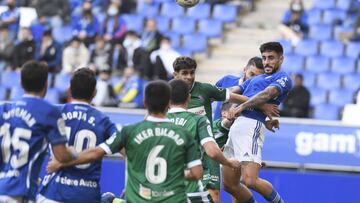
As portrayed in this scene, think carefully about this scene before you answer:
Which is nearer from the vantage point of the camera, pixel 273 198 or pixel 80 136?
pixel 80 136

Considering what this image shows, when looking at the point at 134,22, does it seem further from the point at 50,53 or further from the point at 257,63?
the point at 257,63

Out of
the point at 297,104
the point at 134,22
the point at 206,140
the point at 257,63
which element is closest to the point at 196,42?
the point at 134,22

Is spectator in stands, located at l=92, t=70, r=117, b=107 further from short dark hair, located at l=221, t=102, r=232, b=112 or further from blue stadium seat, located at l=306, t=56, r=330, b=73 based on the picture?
short dark hair, located at l=221, t=102, r=232, b=112

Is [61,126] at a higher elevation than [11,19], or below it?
below

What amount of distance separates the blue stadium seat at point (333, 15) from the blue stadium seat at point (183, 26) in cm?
287

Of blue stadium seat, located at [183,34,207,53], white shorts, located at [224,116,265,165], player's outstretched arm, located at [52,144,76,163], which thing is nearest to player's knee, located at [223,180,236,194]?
white shorts, located at [224,116,265,165]

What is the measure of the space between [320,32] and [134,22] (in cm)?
414

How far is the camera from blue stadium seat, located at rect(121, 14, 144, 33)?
22.6 m

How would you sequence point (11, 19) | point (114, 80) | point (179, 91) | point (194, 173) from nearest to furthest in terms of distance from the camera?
point (194, 173)
point (179, 91)
point (114, 80)
point (11, 19)

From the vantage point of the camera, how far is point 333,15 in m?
21.6

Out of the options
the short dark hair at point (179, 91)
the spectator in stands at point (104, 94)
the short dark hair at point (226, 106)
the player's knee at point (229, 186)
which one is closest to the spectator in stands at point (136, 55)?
the spectator in stands at point (104, 94)

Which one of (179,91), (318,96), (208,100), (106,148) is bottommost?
(318,96)

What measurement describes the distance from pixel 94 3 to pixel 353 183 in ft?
36.3

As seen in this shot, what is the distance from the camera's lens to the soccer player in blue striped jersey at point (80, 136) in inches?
358
